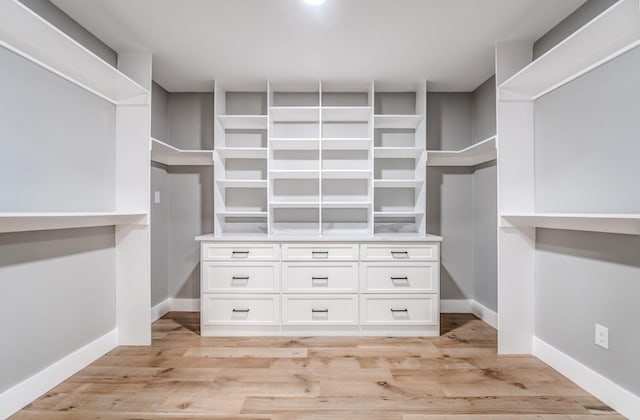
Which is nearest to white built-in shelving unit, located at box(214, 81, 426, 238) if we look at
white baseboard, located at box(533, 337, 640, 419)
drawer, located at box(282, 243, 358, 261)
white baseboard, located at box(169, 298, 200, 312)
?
drawer, located at box(282, 243, 358, 261)

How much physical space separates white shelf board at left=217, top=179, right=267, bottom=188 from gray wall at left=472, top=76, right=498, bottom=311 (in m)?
2.14

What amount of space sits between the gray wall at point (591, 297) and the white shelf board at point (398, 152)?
4.16 feet

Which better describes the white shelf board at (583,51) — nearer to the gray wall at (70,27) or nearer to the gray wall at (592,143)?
the gray wall at (592,143)

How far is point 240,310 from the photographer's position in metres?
2.88

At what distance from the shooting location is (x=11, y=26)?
1591 millimetres

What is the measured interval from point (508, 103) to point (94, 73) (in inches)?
113

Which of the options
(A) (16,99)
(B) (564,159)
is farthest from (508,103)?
(A) (16,99)

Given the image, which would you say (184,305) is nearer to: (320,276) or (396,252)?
(320,276)

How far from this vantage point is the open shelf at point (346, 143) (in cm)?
313

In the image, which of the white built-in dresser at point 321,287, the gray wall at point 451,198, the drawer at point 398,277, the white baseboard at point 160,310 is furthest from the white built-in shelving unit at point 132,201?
the gray wall at point 451,198

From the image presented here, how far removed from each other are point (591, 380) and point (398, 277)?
1.36 meters

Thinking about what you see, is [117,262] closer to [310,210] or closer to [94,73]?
[94,73]

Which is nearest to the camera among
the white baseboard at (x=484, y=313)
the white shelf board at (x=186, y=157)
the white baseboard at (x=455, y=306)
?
the white baseboard at (x=484, y=313)

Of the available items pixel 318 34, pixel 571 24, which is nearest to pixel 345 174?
pixel 318 34
